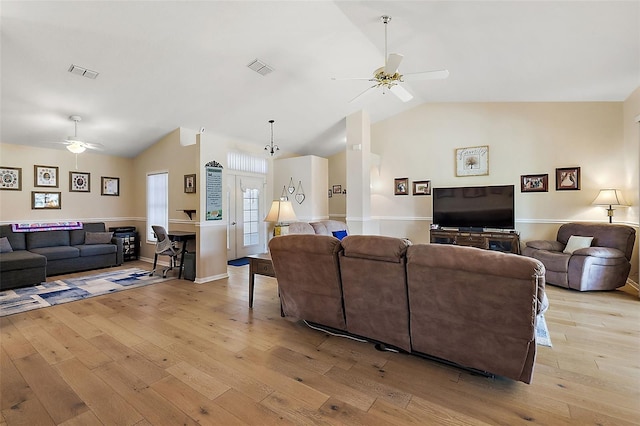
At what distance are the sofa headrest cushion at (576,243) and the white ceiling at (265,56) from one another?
7.39 ft

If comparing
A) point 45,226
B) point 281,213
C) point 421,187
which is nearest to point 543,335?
point 281,213

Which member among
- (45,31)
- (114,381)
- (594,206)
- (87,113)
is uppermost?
(45,31)

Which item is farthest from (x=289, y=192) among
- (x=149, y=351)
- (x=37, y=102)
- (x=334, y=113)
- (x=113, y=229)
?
(x=149, y=351)

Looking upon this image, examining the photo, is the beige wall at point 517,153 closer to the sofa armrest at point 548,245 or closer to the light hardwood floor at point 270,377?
the sofa armrest at point 548,245

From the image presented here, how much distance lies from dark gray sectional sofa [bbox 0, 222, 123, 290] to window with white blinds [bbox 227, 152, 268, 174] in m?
2.76

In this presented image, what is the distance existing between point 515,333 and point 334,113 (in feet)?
16.9

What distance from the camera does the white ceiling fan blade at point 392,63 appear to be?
10.3 feet

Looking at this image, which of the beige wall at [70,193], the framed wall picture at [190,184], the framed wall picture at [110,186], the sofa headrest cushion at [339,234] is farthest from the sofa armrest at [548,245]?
the framed wall picture at [110,186]

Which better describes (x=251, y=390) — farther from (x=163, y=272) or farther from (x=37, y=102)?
(x=37, y=102)

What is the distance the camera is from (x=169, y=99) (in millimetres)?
4684

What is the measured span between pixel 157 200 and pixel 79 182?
1.55m

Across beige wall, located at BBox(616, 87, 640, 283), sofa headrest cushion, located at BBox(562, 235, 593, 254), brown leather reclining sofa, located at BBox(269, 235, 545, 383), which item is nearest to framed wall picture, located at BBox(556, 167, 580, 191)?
beige wall, located at BBox(616, 87, 640, 283)

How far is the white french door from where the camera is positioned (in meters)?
6.75

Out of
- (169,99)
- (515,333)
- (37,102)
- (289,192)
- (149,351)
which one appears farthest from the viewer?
(289,192)
